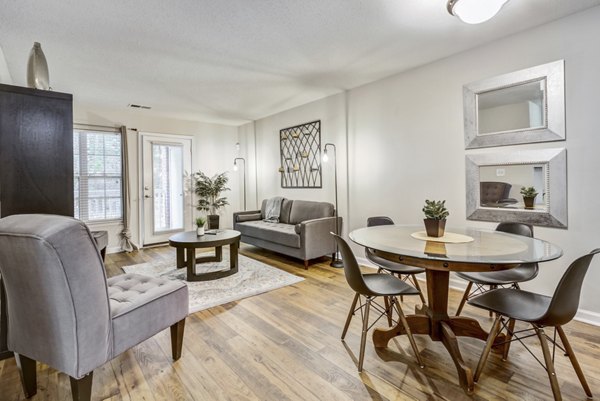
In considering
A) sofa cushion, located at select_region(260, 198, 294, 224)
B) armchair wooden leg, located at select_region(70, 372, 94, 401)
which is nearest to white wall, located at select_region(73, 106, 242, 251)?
sofa cushion, located at select_region(260, 198, 294, 224)

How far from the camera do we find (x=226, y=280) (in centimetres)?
344

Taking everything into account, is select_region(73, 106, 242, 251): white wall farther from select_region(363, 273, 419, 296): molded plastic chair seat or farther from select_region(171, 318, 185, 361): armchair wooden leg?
select_region(363, 273, 419, 296): molded plastic chair seat

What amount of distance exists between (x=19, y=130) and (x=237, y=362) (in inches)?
78.1

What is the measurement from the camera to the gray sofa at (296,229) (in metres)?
3.93

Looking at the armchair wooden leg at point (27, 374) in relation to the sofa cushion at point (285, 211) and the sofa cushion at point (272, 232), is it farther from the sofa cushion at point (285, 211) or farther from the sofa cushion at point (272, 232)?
the sofa cushion at point (285, 211)

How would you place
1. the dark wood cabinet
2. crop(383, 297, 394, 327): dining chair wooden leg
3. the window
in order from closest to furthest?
the dark wood cabinet
crop(383, 297, 394, 327): dining chair wooden leg
the window

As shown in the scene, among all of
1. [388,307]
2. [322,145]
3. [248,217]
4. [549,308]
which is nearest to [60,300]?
[388,307]

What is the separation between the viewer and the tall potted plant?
234 inches

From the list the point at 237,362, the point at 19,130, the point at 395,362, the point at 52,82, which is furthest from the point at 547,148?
the point at 52,82

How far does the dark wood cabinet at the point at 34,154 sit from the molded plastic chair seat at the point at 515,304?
262 cm

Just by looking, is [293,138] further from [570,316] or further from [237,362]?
[570,316]

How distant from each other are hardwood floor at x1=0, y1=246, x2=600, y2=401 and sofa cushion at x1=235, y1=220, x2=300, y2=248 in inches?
62.2

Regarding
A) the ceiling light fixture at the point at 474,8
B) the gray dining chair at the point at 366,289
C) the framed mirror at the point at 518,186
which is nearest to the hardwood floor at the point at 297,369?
the gray dining chair at the point at 366,289

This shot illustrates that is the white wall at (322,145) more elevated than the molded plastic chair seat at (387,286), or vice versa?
the white wall at (322,145)
